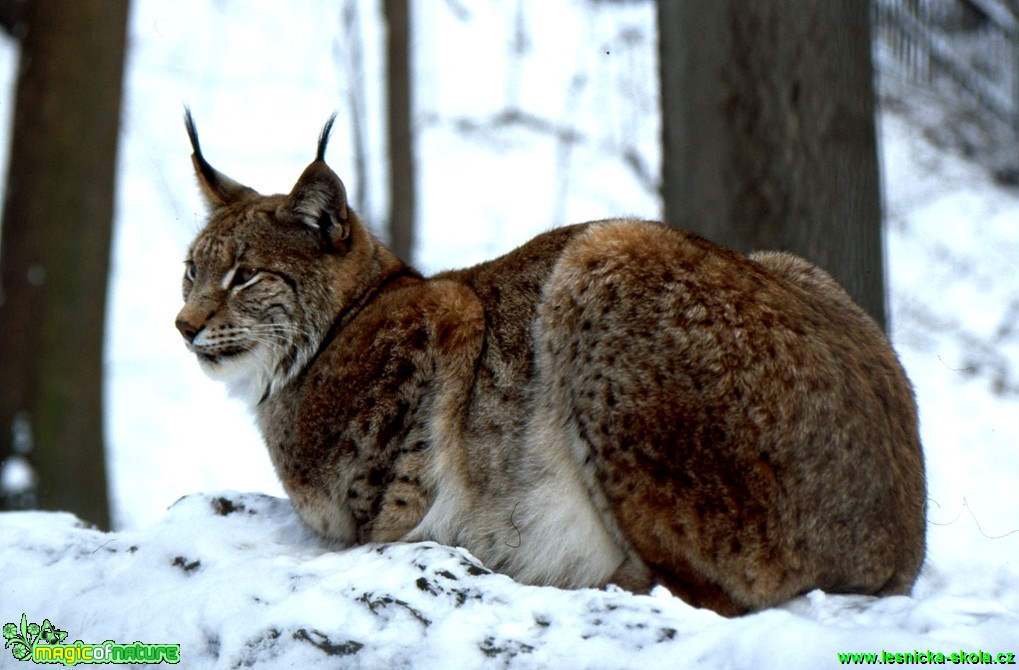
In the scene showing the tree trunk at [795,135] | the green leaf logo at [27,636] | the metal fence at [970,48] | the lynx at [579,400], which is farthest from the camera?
the metal fence at [970,48]

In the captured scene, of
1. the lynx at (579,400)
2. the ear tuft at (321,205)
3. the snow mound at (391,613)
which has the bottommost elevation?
the snow mound at (391,613)

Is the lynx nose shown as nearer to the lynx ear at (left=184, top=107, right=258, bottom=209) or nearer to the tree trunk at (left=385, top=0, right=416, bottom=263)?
the lynx ear at (left=184, top=107, right=258, bottom=209)

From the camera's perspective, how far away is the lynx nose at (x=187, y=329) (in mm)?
4152

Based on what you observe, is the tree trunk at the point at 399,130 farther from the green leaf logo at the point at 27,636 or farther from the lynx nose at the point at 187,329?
the green leaf logo at the point at 27,636

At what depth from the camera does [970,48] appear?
41.4ft

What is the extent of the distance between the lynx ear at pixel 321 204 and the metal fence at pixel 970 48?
8436mm

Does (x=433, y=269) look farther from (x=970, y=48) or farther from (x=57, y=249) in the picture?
(x=970, y=48)

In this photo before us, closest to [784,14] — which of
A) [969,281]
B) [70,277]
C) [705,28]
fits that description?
[705,28]

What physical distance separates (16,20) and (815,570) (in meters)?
7.33

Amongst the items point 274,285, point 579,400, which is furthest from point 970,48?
point 579,400

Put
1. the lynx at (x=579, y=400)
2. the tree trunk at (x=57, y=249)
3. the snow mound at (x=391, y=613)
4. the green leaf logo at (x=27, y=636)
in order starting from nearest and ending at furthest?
the snow mound at (x=391, y=613) → the lynx at (x=579, y=400) → the green leaf logo at (x=27, y=636) → the tree trunk at (x=57, y=249)

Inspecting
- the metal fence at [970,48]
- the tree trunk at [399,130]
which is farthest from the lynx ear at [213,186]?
the metal fence at [970,48]

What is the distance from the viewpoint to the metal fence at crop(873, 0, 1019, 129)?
38.1 feet

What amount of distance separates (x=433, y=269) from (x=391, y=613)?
8144mm
